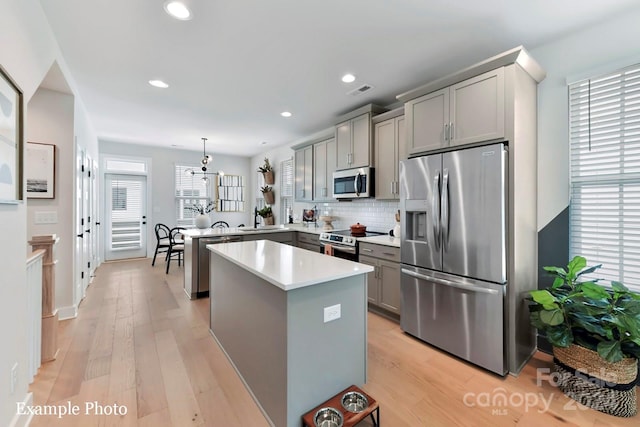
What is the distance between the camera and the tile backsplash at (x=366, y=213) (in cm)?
392

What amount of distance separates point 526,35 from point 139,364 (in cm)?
425

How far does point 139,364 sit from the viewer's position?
2248 mm

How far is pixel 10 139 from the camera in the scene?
1.47 meters

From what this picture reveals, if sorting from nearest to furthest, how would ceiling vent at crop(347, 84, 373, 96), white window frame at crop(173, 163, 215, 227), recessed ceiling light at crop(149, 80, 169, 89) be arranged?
recessed ceiling light at crop(149, 80, 169, 89), ceiling vent at crop(347, 84, 373, 96), white window frame at crop(173, 163, 215, 227)

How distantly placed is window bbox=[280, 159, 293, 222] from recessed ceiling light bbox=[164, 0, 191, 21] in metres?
4.08

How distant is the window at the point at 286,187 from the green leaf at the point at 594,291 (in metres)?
5.03

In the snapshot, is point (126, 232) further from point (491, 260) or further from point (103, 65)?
point (491, 260)

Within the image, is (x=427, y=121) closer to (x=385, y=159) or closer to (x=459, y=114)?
(x=459, y=114)

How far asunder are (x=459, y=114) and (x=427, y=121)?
308mm

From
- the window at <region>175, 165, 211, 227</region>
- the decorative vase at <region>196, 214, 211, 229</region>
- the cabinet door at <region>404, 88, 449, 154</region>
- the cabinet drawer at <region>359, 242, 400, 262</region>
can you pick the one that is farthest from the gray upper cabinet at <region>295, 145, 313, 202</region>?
the window at <region>175, 165, 211, 227</region>

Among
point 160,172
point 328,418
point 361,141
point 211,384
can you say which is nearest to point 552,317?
point 328,418

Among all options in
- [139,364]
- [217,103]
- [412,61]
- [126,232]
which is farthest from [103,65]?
[126,232]

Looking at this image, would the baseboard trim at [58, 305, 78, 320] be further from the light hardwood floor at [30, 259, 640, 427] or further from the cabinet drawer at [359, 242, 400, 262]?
the cabinet drawer at [359, 242, 400, 262]

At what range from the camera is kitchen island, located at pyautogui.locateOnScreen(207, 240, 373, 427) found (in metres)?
1.53
